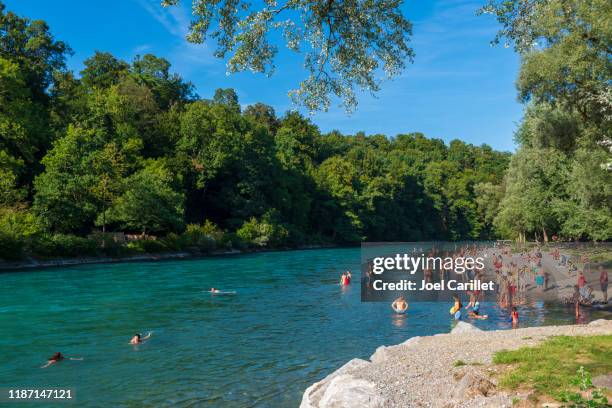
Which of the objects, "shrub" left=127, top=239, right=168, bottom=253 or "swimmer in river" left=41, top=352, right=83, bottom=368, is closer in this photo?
"swimmer in river" left=41, top=352, right=83, bottom=368

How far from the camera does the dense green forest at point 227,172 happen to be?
2795 centimetres

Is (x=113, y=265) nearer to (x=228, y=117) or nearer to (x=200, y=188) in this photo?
(x=200, y=188)

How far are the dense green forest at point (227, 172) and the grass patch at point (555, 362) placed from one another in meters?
3.91

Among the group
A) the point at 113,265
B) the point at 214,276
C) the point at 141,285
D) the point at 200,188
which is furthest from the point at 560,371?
the point at 200,188

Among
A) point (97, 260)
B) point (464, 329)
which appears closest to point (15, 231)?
point (97, 260)

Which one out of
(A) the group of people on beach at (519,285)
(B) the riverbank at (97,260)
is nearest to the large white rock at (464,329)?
(A) the group of people on beach at (519,285)

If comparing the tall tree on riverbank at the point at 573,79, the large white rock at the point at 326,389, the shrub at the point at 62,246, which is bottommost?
the large white rock at the point at 326,389

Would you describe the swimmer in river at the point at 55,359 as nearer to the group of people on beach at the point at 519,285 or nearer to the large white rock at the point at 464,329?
the large white rock at the point at 464,329

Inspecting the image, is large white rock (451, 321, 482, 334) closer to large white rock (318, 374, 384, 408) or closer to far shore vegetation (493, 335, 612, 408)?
far shore vegetation (493, 335, 612, 408)

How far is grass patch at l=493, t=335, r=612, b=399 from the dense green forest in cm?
391

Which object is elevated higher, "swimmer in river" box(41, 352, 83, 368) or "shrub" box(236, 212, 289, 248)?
"shrub" box(236, 212, 289, 248)

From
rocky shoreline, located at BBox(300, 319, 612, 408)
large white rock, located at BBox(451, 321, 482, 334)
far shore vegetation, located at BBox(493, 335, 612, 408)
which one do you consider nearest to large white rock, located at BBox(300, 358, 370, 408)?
rocky shoreline, located at BBox(300, 319, 612, 408)

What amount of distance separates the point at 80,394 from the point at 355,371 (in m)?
6.89

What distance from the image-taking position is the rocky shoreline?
8.38m
